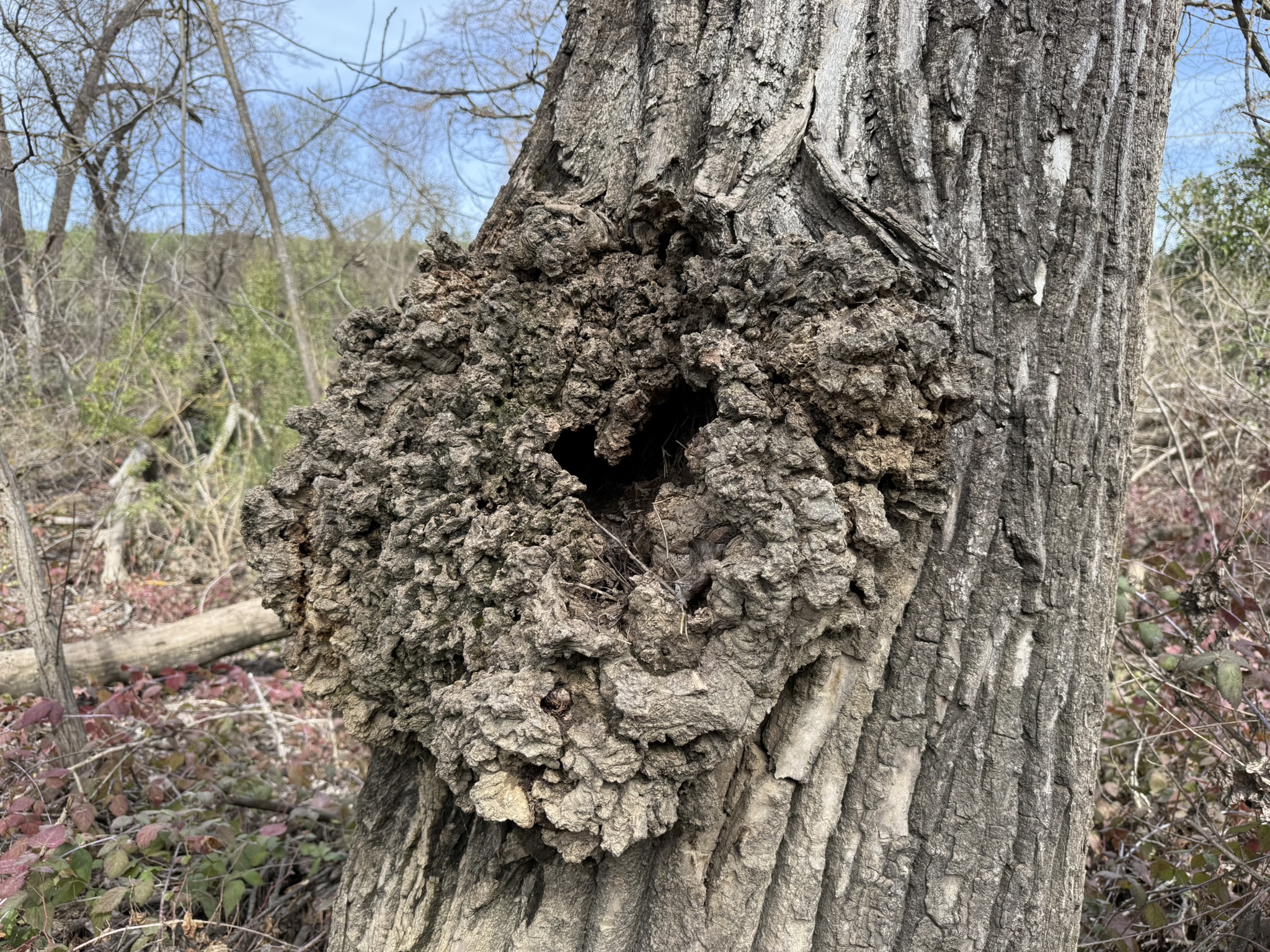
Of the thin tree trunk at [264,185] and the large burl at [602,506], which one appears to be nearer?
the large burl at [602,506]

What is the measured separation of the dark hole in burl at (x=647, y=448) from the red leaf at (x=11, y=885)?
1637 millimetres

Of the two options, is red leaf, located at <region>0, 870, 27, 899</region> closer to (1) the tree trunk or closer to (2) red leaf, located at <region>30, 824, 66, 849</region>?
(2) red leaf, located at <region>30, 824, 66, 849</region>

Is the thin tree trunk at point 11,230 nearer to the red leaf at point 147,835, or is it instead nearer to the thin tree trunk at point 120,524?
the thin tree trunk at point 120,524

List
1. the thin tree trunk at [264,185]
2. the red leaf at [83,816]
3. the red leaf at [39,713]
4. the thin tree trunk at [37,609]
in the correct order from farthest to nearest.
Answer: the thin tree trunk at [264,185] < the thin tree trunk at [37,609] < the red leaf at [39,713] < the red leaf at [83,816]

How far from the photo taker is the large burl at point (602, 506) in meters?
1.24

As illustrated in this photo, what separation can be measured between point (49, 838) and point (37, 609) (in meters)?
1.00

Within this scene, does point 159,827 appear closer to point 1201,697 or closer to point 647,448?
point 647,448

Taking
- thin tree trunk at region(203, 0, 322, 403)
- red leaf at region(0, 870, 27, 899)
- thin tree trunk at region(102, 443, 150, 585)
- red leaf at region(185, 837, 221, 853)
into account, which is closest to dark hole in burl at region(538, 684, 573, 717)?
red leaf at region(0, 870, 27, 899)

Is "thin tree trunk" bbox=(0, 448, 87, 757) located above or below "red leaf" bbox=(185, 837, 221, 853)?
above

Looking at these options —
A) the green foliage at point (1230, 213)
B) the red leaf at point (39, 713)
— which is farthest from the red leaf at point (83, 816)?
the green foliage at point (1230, 213)

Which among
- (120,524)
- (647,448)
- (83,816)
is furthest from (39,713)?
(120,524)

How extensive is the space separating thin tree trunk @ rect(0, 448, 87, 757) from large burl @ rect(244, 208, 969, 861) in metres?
1.55

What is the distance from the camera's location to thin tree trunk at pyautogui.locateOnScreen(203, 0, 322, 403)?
4590 millimetres

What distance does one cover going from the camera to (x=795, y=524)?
1.24 meters
